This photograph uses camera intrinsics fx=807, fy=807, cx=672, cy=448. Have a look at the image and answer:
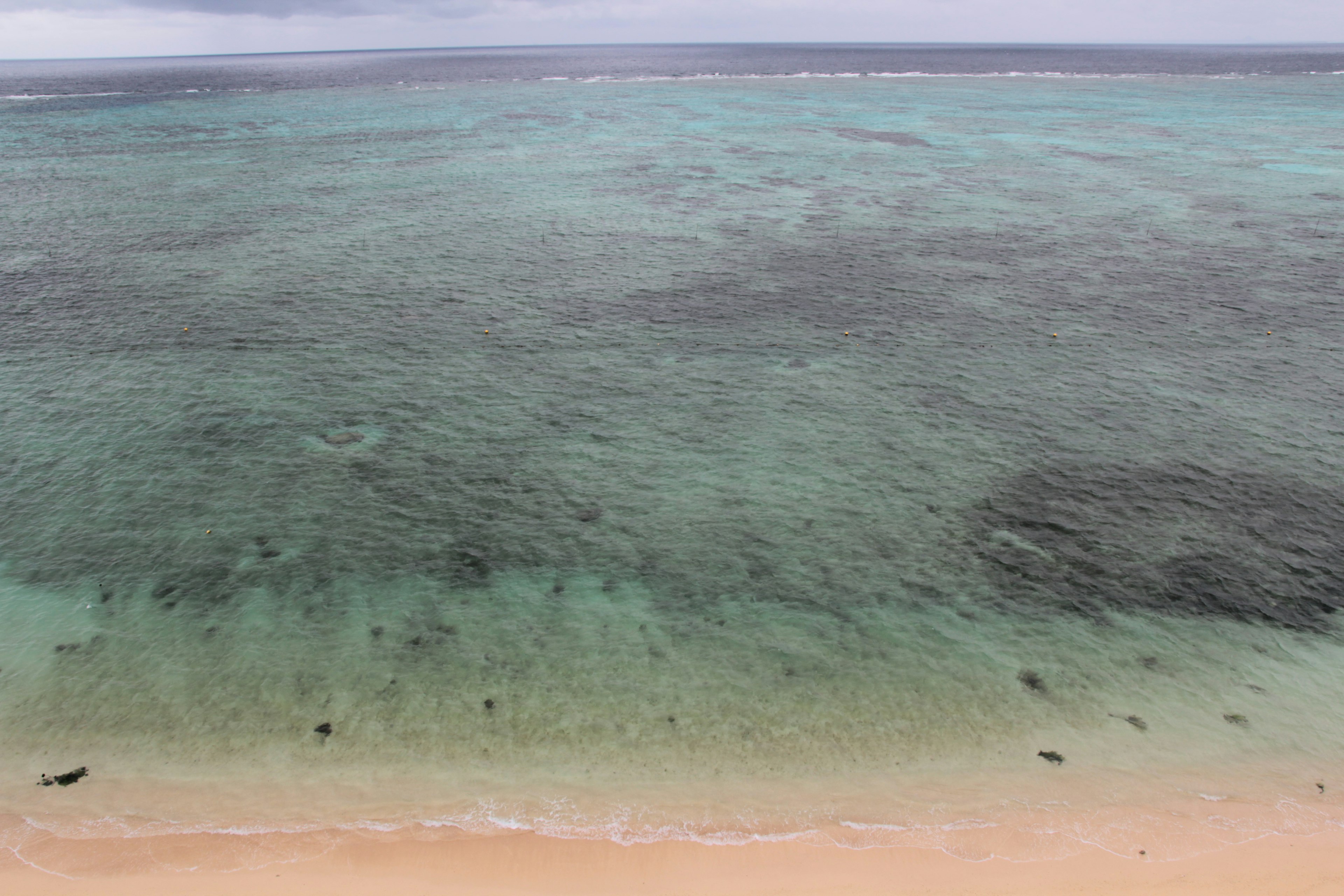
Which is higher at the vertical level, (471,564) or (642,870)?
(471,564)

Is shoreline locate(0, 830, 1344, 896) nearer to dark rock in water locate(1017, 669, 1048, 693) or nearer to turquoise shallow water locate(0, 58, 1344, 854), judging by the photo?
turquoise shallow water locate(0, 58, 1344, 854)

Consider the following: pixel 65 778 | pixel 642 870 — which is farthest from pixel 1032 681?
pixel 65 778

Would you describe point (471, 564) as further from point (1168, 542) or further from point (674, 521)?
point (1168, 542)

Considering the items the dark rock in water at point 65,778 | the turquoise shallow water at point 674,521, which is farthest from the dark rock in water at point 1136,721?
the dark rock in water at point 65,778

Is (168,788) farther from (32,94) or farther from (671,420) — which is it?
(32,94)

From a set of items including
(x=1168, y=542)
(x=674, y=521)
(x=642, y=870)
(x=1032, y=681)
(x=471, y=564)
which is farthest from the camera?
(x=674, y=521)

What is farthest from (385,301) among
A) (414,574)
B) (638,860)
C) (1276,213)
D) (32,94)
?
(32,94)

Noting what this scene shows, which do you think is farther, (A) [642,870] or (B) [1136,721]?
(B) [1136,721]
